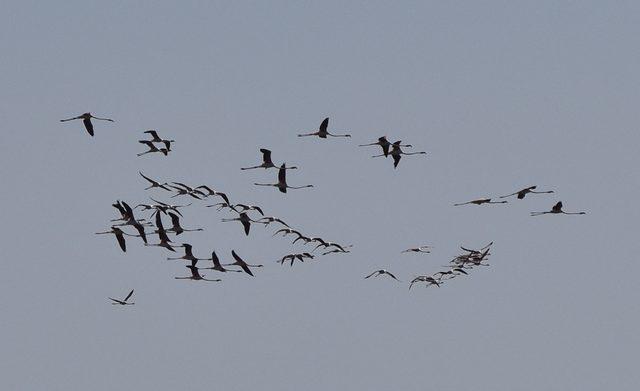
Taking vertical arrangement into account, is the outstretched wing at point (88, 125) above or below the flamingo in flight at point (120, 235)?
above

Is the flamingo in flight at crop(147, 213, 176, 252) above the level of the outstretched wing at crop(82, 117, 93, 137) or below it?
below

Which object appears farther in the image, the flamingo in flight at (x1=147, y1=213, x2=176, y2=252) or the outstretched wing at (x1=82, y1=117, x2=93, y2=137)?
the flamingo in flight at (x1=147, y1=213, x2=176, y2=252)

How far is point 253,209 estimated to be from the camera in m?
91.5

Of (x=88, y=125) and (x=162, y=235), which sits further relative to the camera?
(x=162, y=235)

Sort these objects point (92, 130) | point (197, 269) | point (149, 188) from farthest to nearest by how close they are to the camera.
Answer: point (197, 269), point (149, 188), point (92, 130)

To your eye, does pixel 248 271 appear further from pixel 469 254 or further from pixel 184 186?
pixel 469 254

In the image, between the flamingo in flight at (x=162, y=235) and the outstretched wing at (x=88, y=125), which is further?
the flamingo in flight at (x=162, y=235)

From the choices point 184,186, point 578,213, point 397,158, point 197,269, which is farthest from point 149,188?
point 578,213

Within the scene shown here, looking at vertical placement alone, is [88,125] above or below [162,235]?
above

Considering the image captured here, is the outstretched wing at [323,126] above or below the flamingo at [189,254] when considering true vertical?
above

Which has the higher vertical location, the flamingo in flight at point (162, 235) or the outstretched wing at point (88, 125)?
the outstretched wing at point (88, 125)

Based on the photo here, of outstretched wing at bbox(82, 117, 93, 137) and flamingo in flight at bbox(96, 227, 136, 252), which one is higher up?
outstretched wing at bbox(82, 117, 93, 137)

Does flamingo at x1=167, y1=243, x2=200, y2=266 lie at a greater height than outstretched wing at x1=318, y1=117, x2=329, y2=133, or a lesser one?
lesser

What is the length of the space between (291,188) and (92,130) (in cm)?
1314
